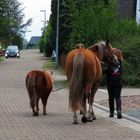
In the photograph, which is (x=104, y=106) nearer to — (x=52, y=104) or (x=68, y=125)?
(x=52, y=104)

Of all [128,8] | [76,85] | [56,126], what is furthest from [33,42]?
[56,126]

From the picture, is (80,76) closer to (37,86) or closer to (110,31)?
(37,86)

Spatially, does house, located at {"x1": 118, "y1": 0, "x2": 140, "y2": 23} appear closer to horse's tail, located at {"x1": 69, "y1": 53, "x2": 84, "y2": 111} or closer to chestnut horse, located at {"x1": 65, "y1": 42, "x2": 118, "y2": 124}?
chestnut horse, located at {"x1": 65, "y1": 42, "x2": 118, "y2": 124}

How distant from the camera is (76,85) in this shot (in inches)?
573

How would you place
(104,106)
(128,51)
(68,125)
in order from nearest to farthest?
(68,125)
(104,106)
(128,51)

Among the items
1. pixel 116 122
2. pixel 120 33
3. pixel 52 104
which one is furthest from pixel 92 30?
pixel 116 122

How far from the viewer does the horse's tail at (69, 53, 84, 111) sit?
14.5 metres

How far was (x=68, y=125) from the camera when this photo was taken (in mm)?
14234

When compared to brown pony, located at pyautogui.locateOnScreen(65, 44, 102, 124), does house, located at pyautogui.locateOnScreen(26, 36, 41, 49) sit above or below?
below

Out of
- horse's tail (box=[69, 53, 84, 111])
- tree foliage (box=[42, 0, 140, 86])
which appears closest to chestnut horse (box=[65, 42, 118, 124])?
horse's tail (box=[69, 53, 84, 111])

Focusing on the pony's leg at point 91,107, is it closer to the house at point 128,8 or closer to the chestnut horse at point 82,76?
the chestnut horse at point 82,76

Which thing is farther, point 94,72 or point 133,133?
point 94,72

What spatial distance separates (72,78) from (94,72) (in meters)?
0.69

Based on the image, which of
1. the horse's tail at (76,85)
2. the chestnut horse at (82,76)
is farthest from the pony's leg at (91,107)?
the horse's tail at (76,85)
